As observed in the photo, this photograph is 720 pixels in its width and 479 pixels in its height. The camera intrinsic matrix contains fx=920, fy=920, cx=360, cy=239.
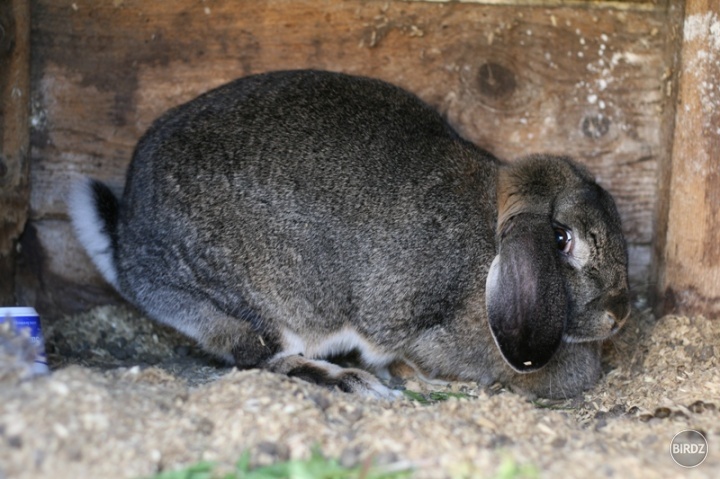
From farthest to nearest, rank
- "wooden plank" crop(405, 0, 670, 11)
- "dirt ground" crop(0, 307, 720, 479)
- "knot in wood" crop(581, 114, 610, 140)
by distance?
1. "knot in wood" crop(581, 114, 610, 140)
2. "wooden plank" crop(405, 0, 670, 11)
3. "dirt ground" crop(0, 307, 720, 479)

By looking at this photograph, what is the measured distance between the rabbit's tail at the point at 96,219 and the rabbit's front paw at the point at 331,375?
0.95 meters

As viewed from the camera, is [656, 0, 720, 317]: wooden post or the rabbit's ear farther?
[656, 0, 720, 317]: wooden post

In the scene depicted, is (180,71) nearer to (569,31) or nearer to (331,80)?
(331,80)

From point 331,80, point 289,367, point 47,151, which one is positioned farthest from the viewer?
point 47,151

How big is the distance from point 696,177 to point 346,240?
167 cm

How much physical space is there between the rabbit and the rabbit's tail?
0.60ft

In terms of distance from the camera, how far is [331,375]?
3863mm

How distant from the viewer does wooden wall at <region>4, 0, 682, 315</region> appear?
4.42m

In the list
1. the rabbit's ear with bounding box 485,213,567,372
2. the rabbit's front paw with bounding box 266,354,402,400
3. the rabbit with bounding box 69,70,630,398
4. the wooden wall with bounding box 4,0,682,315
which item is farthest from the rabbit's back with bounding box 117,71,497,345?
the wooden wall with bounding box 4,0,682,315

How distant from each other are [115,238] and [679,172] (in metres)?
2.66

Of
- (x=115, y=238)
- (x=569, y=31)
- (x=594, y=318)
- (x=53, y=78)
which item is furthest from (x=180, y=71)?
(x=594, y=318)

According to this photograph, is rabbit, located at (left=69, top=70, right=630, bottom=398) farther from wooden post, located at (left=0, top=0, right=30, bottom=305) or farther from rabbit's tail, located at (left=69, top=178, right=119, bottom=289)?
wooden post, located at (left=0, top=0, right=30, bottom=305)

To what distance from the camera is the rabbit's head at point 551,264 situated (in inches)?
142

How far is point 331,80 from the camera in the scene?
13.7 ft
